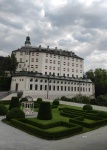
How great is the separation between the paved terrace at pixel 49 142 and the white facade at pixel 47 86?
31975mm

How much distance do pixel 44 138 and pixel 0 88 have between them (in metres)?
41.7

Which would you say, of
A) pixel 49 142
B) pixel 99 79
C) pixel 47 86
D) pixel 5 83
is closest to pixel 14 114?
pixel 49 142

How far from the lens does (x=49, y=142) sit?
14695mm

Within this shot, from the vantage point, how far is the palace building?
5075 centimetres

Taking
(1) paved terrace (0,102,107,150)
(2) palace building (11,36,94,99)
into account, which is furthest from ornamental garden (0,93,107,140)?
(2) palace building (11,36,94,99)

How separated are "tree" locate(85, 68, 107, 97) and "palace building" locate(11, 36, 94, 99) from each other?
3339 mm

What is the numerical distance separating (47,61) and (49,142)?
56.5m

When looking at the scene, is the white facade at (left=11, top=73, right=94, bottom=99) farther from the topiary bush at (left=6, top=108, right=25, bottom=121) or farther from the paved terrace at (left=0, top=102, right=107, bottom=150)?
the paved terrace at (left=0, top=102, right=107, bottom=150)

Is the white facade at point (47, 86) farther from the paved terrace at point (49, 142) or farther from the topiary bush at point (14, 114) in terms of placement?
the paved terrace at point (49, 142)

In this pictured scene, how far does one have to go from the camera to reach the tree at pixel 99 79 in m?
68.8

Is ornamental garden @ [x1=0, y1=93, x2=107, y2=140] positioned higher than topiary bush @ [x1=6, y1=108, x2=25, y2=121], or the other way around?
topiary bush @ [x1=6, y1=108, x2=25, y2=121]

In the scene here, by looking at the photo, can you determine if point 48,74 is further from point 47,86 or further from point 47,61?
point 47,86

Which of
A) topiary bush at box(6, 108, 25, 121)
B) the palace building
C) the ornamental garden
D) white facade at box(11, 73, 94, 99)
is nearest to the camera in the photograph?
the ornamental garden

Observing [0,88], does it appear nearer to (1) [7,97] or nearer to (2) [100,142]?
(1) [7,97]
